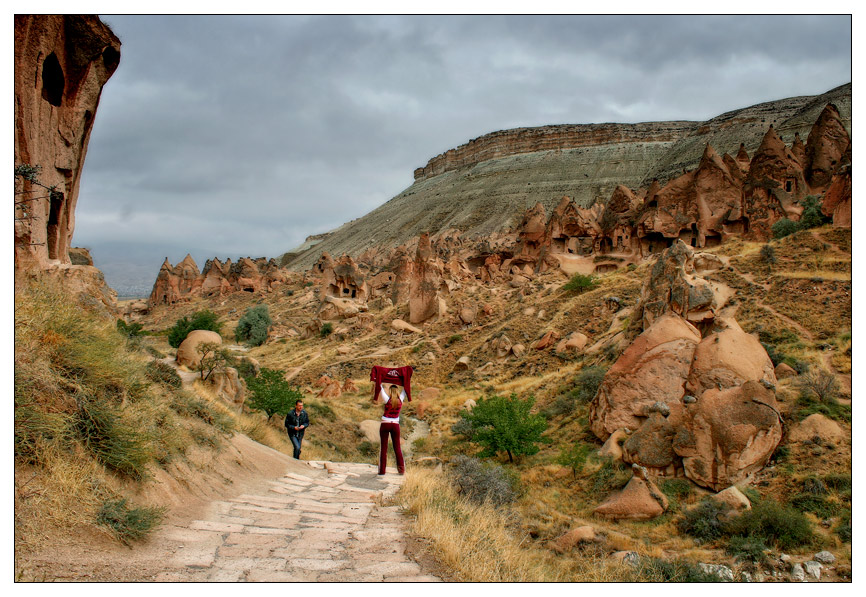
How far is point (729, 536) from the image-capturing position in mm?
8000

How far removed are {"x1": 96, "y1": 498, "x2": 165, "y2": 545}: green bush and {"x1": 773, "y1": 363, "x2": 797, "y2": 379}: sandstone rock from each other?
40.6 feet

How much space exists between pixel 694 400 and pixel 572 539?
4.31 meters

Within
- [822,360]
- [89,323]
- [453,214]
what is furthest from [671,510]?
[453,214]

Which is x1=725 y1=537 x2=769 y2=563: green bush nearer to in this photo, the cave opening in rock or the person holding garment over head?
the person holding garment over head

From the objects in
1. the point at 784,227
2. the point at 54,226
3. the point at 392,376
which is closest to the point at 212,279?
the point at 54,226

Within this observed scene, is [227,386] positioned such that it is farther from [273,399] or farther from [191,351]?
[191,351]

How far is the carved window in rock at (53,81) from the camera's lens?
9.27m

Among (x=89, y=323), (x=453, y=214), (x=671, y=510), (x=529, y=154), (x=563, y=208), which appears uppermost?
(x=529, y=154)

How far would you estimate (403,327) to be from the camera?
3322 cm

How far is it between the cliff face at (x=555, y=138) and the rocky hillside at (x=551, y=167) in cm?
22

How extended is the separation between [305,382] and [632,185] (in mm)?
80854

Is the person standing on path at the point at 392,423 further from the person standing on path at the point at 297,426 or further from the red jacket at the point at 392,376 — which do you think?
the person standing on path at the point at 297,426

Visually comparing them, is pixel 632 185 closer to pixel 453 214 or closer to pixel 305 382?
pixel 453 214

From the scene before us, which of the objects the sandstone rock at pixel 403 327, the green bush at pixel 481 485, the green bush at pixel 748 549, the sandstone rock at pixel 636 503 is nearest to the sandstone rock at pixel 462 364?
the sandstone rock at pixel 403 327
